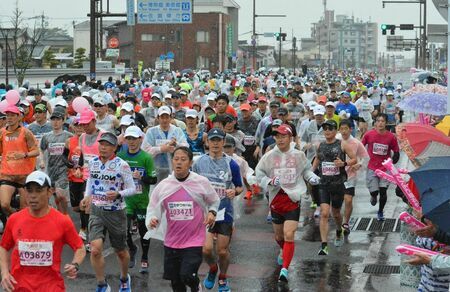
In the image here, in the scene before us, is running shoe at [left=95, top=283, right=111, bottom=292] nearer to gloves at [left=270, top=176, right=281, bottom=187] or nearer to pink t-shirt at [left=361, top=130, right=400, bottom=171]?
gloves at [left=270, top=176, right=281, bottom=187]

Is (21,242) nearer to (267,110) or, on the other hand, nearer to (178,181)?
(178,181)

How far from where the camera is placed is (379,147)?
14.8 metres

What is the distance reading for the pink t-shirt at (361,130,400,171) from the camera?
14.8 meters

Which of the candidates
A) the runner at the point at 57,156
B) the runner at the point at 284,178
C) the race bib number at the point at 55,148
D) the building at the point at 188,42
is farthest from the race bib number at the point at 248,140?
the building at the point at 188,42

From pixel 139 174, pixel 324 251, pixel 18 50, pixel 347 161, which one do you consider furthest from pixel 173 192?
pixel 18 50

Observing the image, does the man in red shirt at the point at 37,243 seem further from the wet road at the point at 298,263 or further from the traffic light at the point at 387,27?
the traffic light at the point at 387,27

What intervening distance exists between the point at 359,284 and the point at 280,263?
51.6 inches

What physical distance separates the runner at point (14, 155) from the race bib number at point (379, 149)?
5269 mm

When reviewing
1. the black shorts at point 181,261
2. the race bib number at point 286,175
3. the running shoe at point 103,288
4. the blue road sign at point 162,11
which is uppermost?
the blue road sign at point 162,11

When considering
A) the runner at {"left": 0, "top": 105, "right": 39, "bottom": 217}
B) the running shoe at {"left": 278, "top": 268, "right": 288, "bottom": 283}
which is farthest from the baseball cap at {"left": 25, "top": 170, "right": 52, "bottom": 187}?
the runner at {"left": 0, "top": 105, "right": 39, "bottom": 217}

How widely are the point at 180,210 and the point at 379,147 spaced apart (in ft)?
22.1

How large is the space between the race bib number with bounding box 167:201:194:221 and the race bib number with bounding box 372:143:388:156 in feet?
21.8

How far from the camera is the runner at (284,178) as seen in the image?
10.9 metres

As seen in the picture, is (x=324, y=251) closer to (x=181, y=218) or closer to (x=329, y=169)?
(x=329, y=169)
